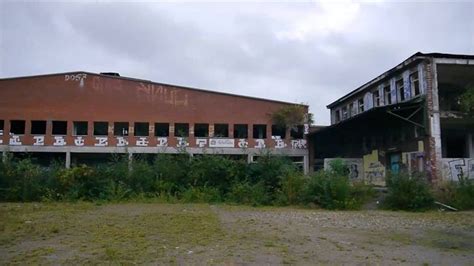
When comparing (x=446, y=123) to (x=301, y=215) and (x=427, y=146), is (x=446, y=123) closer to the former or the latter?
(x=427, y=146)

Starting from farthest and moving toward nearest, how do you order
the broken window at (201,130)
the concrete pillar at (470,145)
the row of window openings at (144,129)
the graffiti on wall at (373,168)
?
the broken window at (201,130), the row of window openings at (144,129), the graffiti on wall at (373,168), the concrete pillar at (470,145)

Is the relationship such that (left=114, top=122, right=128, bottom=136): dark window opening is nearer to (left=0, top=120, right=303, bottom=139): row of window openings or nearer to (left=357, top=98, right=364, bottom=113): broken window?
(left=0, top=120, right=303, bottom=139): row of window openings

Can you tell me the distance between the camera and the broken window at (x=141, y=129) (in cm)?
3872

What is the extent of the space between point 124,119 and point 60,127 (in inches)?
225

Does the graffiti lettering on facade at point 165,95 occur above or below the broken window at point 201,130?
above

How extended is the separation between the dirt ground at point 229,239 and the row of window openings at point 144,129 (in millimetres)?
24706

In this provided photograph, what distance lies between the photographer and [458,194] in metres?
17.9

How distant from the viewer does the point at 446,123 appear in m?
26.1

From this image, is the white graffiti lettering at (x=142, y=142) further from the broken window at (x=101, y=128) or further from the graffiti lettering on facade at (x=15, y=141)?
the graffiti lettering on facade at (x=15, y=141)

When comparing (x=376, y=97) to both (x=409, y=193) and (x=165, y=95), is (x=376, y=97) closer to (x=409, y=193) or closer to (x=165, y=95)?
(x=409, y=193)

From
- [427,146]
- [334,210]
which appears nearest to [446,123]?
[427,146]

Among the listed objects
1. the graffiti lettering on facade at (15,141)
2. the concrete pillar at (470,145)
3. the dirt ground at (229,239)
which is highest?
the graffiti lettering on facade at (15,141)

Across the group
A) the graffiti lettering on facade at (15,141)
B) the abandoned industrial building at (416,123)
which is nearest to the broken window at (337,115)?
the abandoned industrial building at (416,123)

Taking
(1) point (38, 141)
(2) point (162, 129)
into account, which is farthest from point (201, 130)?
(1) point (38, 141)
